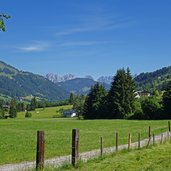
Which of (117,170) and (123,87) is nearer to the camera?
(117,170)

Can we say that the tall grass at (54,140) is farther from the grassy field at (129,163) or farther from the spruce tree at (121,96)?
the spruce tree at (121,96)

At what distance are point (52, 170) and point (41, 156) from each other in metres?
0.79

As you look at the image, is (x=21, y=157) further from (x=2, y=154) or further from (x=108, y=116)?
(x=108, y=116)

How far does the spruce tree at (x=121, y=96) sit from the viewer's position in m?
129

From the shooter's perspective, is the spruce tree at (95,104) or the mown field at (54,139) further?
the spruce tree at (95,104)

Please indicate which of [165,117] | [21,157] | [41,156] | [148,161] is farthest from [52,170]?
[165,117]

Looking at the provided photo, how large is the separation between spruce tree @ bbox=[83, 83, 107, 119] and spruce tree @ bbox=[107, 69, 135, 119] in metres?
3.92

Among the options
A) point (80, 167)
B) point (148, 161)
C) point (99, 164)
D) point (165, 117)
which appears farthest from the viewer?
point (165, 117)

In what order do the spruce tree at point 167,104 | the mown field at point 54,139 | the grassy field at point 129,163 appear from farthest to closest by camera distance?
the spruce tree at point 167,104 < the mown field at point 54,139 < the grassy field at point 129,163

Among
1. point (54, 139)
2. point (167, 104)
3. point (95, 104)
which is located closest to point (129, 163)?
point (54, 139)

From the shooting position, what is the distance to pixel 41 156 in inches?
622

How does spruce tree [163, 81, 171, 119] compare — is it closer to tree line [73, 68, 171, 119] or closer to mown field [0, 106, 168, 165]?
tree line [73, 68, 171, 119]

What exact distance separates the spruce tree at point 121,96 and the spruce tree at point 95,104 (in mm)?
3924

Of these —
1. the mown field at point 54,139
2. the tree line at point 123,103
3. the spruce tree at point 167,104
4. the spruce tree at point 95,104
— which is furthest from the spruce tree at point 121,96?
the mown field at point 54,139
